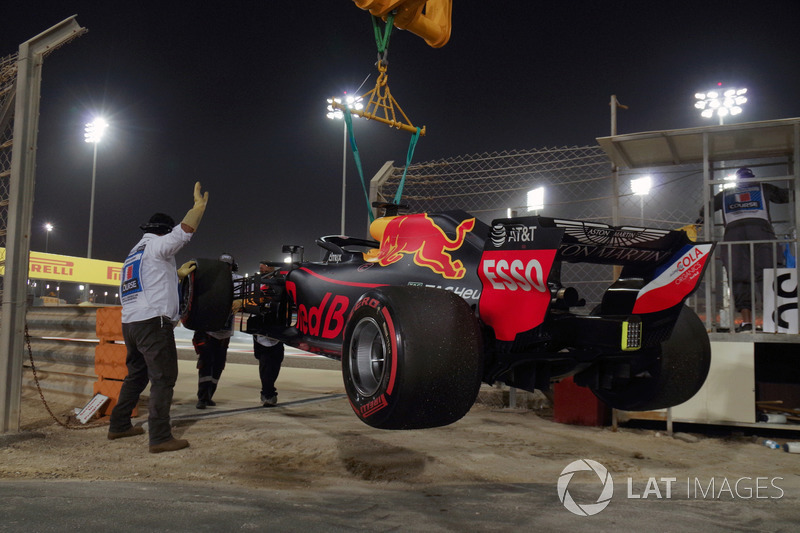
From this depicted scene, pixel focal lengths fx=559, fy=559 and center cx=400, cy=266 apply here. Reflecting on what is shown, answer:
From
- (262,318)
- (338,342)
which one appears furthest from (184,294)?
(338,342)

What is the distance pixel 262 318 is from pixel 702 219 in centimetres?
490

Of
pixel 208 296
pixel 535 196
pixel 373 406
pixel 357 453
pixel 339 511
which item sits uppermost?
pixel 535 196

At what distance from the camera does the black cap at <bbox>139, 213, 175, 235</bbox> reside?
4758 mm

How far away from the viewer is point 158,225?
477 centimetres

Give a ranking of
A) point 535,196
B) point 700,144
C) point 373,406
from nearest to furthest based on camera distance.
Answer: point 373,406, point 700,144, point 535,196

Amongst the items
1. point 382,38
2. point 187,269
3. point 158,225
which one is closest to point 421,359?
point 382,38

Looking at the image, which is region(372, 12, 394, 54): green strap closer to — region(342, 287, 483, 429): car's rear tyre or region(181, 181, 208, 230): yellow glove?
region(181, 181, 208, 230): yellow glove

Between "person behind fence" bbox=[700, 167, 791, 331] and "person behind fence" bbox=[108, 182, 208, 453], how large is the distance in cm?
537

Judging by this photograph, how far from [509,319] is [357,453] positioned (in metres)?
2.23

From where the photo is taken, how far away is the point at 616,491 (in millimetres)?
3648

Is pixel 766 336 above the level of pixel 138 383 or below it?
above

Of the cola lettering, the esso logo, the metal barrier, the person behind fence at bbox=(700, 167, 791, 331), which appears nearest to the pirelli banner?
the metal barrier

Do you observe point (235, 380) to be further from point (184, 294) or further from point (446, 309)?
point (446, 309)

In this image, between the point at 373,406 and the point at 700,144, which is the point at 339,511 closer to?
the point at 373,406
